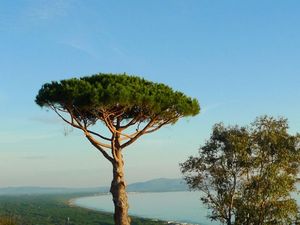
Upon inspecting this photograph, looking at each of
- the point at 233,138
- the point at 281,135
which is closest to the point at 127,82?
the point at 233,138

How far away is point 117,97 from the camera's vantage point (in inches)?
559

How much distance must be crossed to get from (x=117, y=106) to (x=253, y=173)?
7097 millimetres

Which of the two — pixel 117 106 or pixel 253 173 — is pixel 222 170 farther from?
pixel 117 106

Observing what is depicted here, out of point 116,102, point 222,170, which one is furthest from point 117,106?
point 222,170

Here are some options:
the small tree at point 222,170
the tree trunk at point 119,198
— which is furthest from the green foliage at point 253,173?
the tree trunk at point 119,198

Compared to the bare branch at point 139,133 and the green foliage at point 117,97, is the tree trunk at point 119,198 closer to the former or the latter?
the bare branch at point 139,133

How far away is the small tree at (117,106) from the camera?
46.9 feet

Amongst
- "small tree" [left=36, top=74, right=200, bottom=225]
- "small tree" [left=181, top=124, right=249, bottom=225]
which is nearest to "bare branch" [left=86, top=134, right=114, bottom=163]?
"small tree" [left=36, top=74, right=200, bottom=225]

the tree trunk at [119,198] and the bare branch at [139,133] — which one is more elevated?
the bare branch at [139,133]

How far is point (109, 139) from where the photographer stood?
1500 cm

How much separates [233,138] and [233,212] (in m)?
3.21

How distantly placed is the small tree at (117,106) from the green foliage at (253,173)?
136 inches

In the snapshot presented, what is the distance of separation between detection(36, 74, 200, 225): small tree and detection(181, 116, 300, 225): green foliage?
11.4 feet

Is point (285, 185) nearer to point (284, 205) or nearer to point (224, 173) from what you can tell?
point (284, 205)
